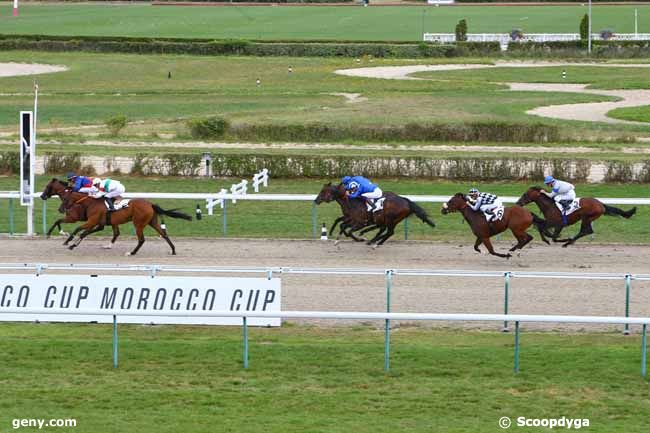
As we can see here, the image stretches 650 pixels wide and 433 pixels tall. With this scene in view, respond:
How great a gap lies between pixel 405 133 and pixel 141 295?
18265 mm

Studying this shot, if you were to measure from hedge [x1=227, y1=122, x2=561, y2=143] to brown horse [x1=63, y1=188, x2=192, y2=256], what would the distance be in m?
13.0

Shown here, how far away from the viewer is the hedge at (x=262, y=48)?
61.0 metres

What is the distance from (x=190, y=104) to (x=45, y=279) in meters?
28.4

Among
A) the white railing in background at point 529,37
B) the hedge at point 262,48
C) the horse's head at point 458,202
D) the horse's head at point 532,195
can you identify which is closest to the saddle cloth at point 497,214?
the horse's head at point 458,202

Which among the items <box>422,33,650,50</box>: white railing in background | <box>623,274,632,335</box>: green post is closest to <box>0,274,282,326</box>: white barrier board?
<box>623,274,632,335</box>: green post

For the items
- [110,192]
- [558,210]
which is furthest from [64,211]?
[558,210]

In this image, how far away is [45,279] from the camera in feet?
41.6

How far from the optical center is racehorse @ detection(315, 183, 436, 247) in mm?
16969

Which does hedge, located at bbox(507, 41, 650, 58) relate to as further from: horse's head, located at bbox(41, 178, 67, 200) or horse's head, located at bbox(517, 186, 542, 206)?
horse's head, located at bbox(41, 178, 67, 200)

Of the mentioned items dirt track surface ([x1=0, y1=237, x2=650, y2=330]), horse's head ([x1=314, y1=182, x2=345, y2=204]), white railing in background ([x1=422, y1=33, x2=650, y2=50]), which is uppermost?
white railing in background ([x1=422, y1=33, x2=650, y2=50])

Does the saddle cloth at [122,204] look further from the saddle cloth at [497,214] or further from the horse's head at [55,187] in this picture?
the saddle cloth at [497,214]

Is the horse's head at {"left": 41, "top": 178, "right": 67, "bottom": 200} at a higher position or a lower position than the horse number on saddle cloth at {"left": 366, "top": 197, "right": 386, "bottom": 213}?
higher

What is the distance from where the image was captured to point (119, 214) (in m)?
16.6

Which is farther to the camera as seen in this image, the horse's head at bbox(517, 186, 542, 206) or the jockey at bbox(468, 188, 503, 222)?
the horse's head at bbox(517, 186, 542, 206)
